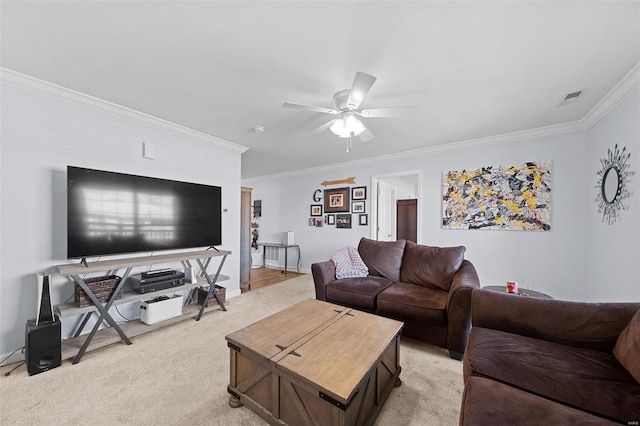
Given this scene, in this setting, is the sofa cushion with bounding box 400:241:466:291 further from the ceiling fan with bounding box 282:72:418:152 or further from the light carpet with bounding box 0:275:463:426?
the ceiling fan with bounding box 282:72:418:152

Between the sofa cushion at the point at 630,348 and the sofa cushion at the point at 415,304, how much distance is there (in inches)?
38.8

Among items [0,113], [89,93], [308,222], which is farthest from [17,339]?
[308,222]

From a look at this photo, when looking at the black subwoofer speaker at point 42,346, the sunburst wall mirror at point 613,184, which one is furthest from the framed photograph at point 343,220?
the black subwoofer speaker at point 42,346

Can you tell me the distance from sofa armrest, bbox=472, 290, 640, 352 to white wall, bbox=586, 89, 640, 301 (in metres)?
1.12

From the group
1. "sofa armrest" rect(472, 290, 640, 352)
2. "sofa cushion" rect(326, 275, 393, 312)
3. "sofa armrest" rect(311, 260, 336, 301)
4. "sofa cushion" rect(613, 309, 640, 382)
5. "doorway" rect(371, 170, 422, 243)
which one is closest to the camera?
"sofa cushion" rect(613, 309, 640, 382)

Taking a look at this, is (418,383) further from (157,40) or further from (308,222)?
(308,222)

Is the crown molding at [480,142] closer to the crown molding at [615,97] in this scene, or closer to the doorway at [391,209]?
the crown molding at [615,97]

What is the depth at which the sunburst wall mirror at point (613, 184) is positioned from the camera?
217cm

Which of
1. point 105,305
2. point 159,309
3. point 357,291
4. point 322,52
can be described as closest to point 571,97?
point 322,52

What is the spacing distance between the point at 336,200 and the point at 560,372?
4.13m

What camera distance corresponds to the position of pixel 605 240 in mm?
2514

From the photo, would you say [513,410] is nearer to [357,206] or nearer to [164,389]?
[164,389]

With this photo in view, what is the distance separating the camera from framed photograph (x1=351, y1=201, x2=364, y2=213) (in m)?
4.73

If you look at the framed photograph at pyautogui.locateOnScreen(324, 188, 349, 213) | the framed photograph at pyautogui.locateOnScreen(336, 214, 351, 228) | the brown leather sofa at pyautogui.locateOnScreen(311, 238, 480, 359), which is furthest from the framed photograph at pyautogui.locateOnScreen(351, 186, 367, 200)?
the brown leather sofa at pyautogui.locateOnScreen(311, 238, 480, 359)
